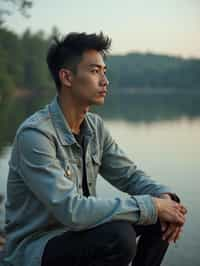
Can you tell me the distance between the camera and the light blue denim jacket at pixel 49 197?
7.42 feet

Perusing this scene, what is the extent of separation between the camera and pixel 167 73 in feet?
365

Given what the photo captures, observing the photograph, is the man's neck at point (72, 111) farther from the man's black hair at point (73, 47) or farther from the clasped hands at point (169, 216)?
the clasped hands at point (169, 216)

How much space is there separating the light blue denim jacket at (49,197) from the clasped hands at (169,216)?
0.21ft

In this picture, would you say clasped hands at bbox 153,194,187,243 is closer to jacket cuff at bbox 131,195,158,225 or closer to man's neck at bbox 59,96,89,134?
jacket cuff at bbox 131,195,158,225

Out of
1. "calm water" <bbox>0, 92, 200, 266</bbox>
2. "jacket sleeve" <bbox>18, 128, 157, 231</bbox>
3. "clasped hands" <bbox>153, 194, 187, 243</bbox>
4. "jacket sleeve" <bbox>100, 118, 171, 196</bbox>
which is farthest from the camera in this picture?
"calm water" <bbox>0, 92, 200, 266</bbox>

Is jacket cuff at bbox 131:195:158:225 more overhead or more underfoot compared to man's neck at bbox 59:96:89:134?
more underfoot

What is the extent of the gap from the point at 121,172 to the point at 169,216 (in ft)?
1.80

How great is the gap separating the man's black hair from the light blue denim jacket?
24 cm

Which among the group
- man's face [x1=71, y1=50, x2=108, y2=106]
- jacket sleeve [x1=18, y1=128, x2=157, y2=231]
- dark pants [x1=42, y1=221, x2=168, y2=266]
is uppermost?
man's face [x1=71, y1=50, x2=108, y2=106]

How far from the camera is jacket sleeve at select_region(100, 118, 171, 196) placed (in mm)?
2893

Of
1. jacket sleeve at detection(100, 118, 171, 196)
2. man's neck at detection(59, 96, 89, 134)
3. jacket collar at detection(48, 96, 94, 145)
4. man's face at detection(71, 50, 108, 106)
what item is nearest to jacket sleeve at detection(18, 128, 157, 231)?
jacket collar at detection(48, 96, 94, 145)

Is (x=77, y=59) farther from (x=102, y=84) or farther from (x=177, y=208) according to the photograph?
(x=177, y=208)

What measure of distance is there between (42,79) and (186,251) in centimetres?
8167

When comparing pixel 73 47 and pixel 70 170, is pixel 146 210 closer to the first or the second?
pixel 70 170
